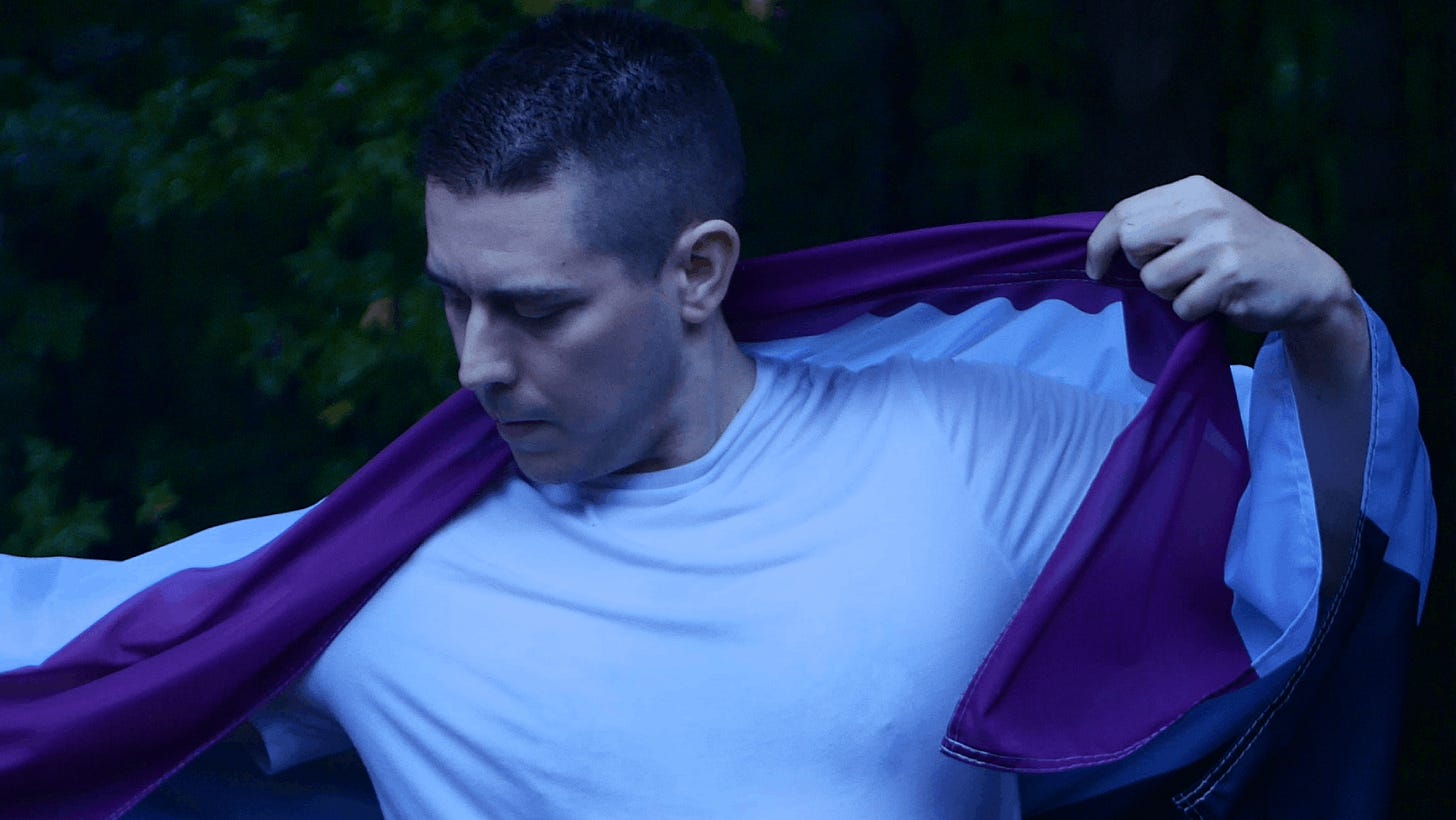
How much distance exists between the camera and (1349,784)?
178cm

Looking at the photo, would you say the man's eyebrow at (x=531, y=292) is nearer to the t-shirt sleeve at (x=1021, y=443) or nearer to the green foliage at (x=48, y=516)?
the t-shirt sleeve at (x=1021, y=443)

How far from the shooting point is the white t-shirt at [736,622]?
1.69 m

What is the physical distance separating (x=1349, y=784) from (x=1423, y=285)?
107 centimetres

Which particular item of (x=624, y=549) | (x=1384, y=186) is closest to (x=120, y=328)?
(x=624, y=549)

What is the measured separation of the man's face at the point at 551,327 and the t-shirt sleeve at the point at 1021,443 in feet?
1.18

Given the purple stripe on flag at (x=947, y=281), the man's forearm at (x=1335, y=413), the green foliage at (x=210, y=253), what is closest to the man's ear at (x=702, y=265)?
the purple stripe on flag at (x=947, y=281)

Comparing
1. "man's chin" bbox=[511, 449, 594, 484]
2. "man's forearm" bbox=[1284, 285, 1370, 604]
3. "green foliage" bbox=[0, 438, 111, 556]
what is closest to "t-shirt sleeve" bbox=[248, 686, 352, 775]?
"man's chin" bbox=[511, 449, 594, 484]

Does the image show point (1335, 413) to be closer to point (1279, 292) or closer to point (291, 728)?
point (1279, 292)

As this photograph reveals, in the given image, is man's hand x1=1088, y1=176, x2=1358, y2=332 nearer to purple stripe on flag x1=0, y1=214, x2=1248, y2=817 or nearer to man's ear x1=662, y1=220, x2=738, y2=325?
purple stripe on flag x1=0, y1=214, x2=1248, y2=817

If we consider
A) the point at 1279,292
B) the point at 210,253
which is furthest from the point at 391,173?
the point at 1279,292

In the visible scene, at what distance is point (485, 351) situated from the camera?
1.66m

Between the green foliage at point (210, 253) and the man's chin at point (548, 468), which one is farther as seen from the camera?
the green foliage at point (210, 253)

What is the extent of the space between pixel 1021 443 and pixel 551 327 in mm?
583

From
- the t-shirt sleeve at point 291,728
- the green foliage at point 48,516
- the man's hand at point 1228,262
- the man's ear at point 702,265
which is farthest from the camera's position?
the green foliage at point 48,516
